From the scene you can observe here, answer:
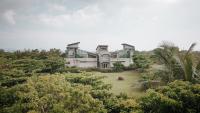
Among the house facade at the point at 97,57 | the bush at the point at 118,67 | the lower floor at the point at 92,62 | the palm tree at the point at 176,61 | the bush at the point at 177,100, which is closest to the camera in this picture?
the bush at the point at 177,100

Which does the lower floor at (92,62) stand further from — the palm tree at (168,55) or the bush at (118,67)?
the palm tree at (168,55)

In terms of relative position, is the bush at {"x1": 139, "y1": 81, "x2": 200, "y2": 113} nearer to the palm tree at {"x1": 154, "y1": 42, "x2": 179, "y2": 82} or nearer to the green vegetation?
the green vegetation

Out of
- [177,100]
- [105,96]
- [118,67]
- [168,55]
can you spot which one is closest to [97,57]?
[118,67]

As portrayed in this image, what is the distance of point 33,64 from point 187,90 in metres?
23.9

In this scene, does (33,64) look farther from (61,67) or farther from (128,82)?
(128,82)

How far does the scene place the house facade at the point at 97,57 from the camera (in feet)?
139

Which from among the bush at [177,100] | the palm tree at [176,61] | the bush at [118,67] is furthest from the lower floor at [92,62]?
the bush at [177,100]

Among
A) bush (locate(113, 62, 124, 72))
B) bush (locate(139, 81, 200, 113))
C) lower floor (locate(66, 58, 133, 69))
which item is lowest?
bush (locate(139, 81, 200, 113))

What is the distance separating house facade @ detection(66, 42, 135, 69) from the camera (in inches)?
1663

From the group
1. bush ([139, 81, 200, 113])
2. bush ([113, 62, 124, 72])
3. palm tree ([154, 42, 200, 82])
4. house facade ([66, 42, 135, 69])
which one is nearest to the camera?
bush ([139, 81, 200, 113])

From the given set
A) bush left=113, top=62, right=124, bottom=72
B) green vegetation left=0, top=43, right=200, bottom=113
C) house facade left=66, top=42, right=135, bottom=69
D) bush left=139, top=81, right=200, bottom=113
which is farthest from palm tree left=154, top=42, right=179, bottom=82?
house facade left=66, top=42, right=135, bottom=69

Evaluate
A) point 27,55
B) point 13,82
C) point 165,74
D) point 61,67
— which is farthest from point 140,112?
point 27,55

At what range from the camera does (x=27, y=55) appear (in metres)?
42.2

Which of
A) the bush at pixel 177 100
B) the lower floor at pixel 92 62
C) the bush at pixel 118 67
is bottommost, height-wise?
the bush at pixel 177 100
